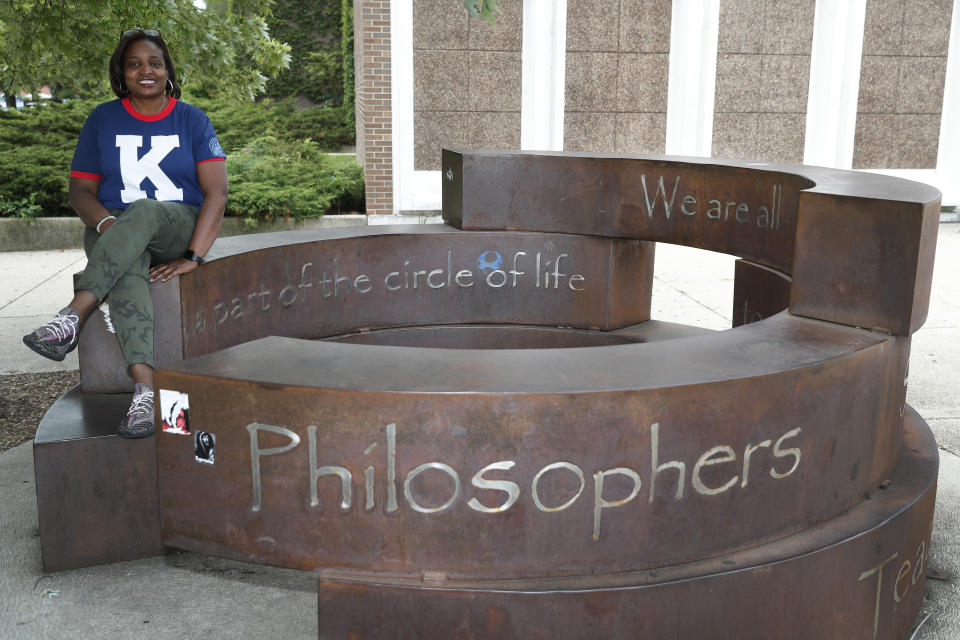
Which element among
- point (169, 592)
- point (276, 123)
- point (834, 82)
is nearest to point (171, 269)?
point (169, 592)

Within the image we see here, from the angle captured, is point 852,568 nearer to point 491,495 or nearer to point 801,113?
point 491,495

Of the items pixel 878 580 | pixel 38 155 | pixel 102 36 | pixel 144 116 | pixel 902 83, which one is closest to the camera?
pixel 878 580

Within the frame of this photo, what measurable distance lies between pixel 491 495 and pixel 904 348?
1.67 metres

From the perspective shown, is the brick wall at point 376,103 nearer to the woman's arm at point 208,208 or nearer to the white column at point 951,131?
the white column at point 951,131

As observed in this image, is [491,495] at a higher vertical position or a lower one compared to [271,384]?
lower

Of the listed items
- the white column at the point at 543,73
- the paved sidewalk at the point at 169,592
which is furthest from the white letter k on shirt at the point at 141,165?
the white column at the point at 543,73

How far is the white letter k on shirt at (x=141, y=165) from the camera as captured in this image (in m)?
4.22

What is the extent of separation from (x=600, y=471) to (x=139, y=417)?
1.87m

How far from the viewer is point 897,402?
11.3 ft

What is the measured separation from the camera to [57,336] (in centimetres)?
363

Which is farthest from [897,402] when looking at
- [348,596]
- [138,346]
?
[138,346]

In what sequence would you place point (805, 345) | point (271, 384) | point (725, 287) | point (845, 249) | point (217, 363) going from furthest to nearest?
point (725, 287) < point (845, 249) < point (805, 345) < point (217, 363) < point (271, 384)

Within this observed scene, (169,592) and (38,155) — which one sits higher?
(38,155)

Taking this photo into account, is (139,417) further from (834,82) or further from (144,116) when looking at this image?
(834,82)
